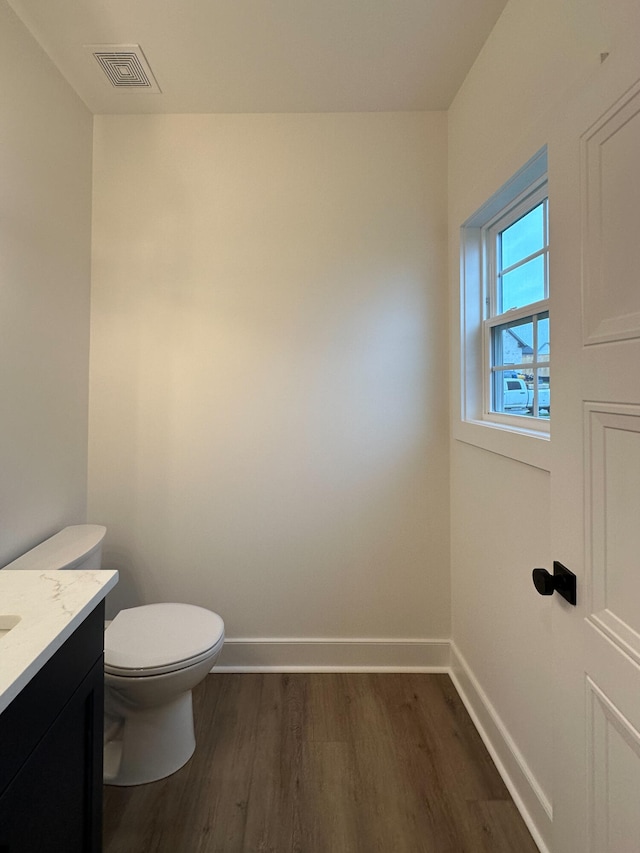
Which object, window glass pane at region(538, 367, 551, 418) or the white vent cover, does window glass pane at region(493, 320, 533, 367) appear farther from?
the white vent cover

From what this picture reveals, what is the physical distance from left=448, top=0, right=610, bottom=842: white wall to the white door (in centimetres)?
8

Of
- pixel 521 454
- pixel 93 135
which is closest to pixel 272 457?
pixel 521 454

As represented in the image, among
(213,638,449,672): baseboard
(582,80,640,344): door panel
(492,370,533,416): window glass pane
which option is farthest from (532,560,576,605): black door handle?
(213,638,449,672): baseboard

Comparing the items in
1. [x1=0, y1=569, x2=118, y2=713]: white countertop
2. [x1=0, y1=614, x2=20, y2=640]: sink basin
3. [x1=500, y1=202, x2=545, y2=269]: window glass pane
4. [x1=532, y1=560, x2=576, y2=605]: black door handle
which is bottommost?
[x1=0, y1=614, x2=20, y2=640]: sink basin

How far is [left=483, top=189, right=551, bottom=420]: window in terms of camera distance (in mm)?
1458

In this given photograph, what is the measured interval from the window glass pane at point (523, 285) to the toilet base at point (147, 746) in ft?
5.99

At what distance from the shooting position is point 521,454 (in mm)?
1381

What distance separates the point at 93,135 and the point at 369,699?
2.83 m

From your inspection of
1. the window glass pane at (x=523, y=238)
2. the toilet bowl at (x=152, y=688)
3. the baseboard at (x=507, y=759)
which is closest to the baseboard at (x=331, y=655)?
the baseboard at (x=507, y=759)

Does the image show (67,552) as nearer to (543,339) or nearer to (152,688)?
(152,688)

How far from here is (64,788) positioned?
910 mm

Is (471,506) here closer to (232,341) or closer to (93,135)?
(232,341)

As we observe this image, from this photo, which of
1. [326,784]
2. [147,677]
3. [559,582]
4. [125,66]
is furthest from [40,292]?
[326,784]

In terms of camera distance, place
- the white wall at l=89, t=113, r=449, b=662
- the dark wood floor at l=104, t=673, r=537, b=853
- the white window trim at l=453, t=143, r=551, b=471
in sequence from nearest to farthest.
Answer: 1. the dark wood floor at l=104, t=673, r=537, b=853
2. the white window trim at l=453, t=143, r=551, b=471
3. the white wall at l=89, t=113, r=449, b=662
